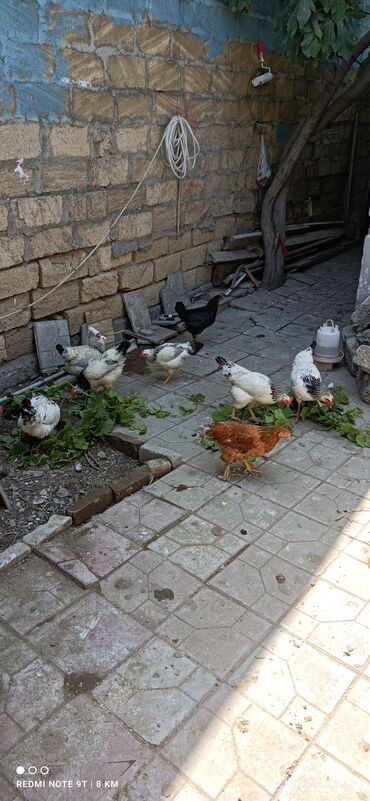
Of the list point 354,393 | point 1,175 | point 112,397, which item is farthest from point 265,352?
point 1,175

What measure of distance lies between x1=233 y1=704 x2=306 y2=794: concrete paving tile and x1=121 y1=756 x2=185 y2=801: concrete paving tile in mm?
308

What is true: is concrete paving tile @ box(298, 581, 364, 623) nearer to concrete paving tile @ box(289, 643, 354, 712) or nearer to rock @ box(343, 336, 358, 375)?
concrete paving tile @ box(289, 643, 354, 712)

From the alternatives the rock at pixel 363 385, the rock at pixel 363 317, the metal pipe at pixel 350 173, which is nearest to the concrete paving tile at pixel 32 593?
the rock at pixel 363 385

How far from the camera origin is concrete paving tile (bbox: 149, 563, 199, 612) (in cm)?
358

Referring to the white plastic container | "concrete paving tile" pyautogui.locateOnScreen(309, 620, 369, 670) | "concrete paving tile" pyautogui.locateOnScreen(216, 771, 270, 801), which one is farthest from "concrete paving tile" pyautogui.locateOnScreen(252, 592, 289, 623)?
the white plastic container

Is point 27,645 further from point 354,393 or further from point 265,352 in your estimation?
point 265,352

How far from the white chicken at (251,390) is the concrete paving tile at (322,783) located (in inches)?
120

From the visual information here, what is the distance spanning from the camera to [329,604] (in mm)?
3551

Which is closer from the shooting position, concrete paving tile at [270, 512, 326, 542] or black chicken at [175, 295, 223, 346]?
concrete paving tile at [270, 512, 326, 542]

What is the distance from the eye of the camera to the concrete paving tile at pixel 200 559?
3.81 meters

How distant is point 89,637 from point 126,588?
1.36 ft

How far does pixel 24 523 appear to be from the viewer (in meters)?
4.32

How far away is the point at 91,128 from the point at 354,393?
3.89 m

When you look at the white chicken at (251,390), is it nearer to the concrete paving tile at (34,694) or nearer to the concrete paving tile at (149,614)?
the concrete paving tile at (149,614)
